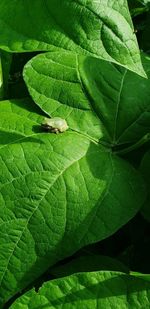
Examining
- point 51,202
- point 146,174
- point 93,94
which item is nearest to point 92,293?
point 51,202

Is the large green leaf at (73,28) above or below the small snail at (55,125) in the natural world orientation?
above

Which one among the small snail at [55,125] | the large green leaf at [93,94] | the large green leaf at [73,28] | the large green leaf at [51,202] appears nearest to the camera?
the large green leaf at [73,28]

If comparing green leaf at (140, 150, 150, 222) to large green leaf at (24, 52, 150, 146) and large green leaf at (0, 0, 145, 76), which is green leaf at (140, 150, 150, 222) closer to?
large green leaf at (24, 52, 150, 146)

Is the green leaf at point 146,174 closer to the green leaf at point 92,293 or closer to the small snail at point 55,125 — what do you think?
the small snail at point 55,125

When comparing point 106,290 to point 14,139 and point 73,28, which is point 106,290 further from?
point 73,28

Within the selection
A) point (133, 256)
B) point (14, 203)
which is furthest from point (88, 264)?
point (14, 203)

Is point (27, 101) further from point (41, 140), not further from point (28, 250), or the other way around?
point (28, 250)

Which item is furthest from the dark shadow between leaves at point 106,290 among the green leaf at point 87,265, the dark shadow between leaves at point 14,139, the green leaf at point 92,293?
the dark shadow between leaves at point 14,139
